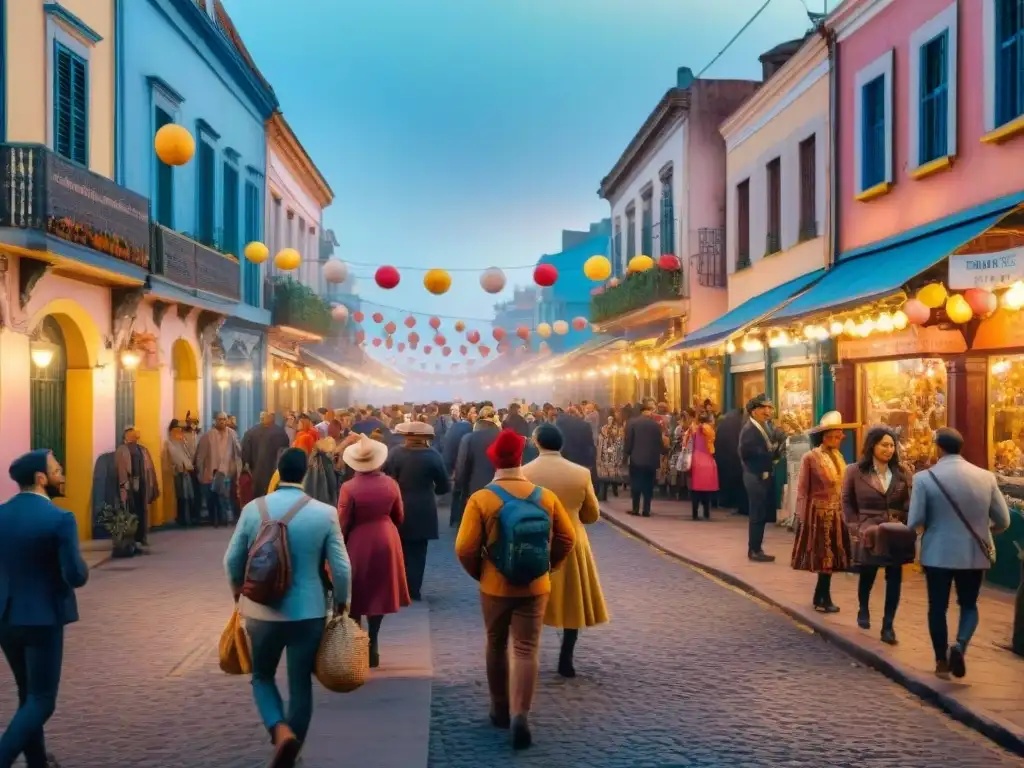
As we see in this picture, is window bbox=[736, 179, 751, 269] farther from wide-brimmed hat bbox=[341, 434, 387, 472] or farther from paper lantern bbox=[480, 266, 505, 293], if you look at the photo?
wide-brimmed hat bbox=[341, 434, 387, 472]

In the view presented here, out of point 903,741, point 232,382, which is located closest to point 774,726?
point 903,741

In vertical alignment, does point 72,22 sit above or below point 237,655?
above

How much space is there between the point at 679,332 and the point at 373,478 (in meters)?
20.0

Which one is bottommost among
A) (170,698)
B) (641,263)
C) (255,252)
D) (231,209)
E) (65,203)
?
(170,698)

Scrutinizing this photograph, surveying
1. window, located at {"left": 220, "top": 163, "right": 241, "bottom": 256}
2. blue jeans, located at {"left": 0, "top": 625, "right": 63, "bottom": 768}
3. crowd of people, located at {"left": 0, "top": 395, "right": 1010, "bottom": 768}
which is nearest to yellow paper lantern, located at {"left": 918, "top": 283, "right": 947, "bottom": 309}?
crowd of people, located at {"left": 0, "top": 395, "right": 1010, "bottom": 768}

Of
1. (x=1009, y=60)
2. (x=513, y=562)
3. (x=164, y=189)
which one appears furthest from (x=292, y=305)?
(x=513, y=562)

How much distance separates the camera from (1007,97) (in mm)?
12211

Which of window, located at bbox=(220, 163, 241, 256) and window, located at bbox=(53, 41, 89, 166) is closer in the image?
window, located at bbox=(53, 41, 89, 166)

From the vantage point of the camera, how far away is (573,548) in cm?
784

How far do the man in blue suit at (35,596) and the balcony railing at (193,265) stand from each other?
12222 millimetres

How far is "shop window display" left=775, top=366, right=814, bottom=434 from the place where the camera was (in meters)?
17.4

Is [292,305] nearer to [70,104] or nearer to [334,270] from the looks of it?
[334,270]

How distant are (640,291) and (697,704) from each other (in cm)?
2130

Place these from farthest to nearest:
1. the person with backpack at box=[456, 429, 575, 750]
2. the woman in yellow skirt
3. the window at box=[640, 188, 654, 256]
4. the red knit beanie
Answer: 1. the window at box=[640, 188, 654, 256]
2. the woman in yellow skirt
3. the red knit beanie
4. the person with backpack at box=[456, 429, 575, 750]
